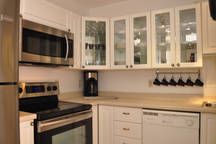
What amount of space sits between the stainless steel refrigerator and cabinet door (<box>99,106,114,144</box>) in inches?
62.0

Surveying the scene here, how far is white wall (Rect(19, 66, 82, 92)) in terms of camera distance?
2318 mm

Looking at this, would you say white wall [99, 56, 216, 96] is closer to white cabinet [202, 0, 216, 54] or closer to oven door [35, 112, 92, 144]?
white cabinet [202, 0, 216, 54]

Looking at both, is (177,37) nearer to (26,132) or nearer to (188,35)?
(188,35)

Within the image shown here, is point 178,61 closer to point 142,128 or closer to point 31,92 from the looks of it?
point 142,128

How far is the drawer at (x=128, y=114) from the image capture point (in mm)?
2293

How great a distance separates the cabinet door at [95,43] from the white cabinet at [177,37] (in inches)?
28.3

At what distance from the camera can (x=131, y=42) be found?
8.79ft

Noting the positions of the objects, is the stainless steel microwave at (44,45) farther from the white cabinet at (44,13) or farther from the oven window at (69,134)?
the oven window at (69,134)

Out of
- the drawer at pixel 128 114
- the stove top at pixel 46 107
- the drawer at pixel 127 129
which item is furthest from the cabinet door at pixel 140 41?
the stove top at pixel 46 107

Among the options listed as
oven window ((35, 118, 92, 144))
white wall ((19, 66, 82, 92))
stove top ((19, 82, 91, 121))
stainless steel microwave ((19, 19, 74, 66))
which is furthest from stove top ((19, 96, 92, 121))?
stainless steel microwave ((19, 19, 74, 66))

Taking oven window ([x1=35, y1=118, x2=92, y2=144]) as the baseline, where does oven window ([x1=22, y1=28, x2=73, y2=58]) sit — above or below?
above

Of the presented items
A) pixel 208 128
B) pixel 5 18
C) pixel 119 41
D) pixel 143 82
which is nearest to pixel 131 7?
pixel 119 41

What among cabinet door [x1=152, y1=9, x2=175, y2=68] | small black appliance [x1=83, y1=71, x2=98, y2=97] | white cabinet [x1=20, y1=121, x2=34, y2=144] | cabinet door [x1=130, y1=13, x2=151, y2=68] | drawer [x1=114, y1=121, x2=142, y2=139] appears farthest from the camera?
small black appliance [x1=83, y1=71, x2=98, y2=97]

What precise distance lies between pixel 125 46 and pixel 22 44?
1396 mm
